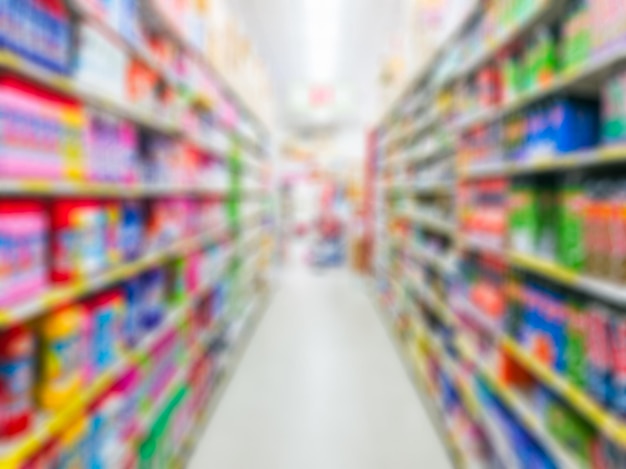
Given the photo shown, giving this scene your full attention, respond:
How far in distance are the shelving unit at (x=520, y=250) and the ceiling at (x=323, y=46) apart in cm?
323

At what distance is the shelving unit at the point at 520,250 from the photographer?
1446 millimetres

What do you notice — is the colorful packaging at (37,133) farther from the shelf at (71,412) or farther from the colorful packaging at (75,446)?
the colorful packaging at (75,446)

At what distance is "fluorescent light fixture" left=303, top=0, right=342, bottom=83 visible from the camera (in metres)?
6.34

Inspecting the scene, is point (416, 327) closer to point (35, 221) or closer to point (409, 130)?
point (409, 130)

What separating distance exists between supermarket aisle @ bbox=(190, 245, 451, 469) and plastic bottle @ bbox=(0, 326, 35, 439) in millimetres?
1641

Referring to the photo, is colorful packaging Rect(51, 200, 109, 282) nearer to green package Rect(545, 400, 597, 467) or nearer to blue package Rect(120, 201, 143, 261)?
blue package Rect(120, 201, 143, 261)

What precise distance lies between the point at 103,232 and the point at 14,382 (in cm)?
64

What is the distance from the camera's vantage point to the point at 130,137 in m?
1.98

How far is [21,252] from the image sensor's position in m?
1.26

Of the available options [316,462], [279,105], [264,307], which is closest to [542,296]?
[316,462]

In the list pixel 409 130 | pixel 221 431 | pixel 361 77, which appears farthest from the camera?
pixel 361 77

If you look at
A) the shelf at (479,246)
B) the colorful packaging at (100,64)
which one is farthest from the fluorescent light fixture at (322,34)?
the colorful packaging at (100,64)

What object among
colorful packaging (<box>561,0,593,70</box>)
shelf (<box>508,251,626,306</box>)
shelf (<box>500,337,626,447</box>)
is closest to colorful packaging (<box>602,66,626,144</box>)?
colorful packaging (<box>561,0,593,70</box>)

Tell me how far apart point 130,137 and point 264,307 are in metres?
4.87
